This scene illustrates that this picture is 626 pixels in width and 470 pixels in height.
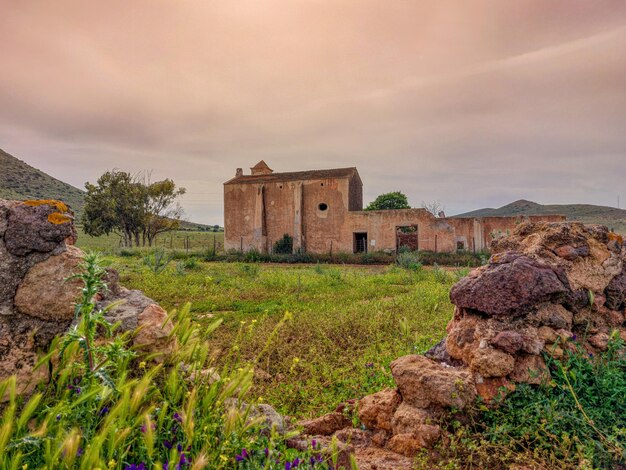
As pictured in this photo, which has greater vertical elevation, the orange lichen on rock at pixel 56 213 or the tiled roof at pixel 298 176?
the tiled roof at pixel 298 176

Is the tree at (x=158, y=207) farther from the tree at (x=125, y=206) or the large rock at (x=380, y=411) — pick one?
the large rock at (x=380, y=411)

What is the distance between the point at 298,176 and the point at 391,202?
1812cm

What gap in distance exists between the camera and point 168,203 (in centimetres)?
3712

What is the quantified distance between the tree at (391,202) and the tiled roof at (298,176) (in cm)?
1480

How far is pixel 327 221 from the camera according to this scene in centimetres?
3058

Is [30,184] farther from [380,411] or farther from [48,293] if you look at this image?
[380,411]

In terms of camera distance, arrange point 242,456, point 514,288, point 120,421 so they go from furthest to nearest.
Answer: point 514,288, point 242,456, point 120,421

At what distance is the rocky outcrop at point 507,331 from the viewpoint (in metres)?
2.68

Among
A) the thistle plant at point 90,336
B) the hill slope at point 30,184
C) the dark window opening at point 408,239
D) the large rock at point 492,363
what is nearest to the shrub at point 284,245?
the dark window opening at point 408,239

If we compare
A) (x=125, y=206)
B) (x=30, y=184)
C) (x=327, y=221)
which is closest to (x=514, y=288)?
(x=327, y=221)

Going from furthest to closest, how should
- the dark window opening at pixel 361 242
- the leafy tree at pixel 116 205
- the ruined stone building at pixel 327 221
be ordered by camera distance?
the leafy tree at pixel 116 205, the dark window opening at pixel 361 242, the ruined stone building at pixel 327 221

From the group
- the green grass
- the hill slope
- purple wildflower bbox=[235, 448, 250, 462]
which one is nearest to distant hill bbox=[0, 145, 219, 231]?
the hill slope

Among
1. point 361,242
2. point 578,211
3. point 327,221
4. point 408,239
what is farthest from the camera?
point 578,211

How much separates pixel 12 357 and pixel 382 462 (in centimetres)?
227
